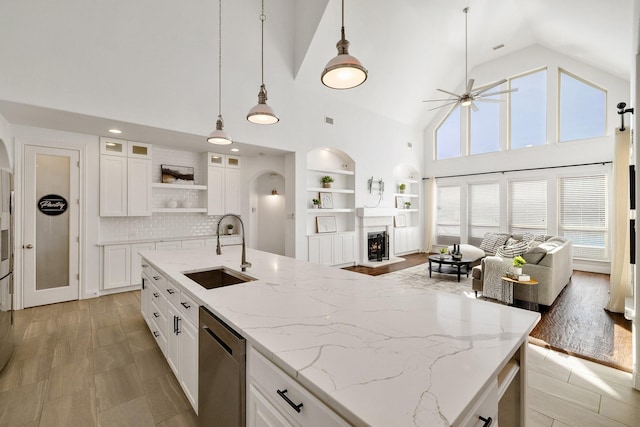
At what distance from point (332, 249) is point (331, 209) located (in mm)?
911

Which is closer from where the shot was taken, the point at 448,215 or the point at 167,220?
the point at 167,220

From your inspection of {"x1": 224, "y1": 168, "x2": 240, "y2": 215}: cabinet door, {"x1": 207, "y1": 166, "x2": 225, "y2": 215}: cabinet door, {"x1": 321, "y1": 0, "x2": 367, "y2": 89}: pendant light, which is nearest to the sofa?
{"x1": 321, "y1": 0, "x2": 367, "y2": 89}: pendant light

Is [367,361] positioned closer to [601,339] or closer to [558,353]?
[558,353]

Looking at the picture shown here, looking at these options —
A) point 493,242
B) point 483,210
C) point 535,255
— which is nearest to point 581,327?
point 535,255

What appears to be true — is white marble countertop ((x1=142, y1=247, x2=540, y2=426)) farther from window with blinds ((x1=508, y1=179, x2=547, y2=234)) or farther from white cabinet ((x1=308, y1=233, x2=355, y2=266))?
window with blinds ((x1=508, y1=179, x2=547, y2=234))

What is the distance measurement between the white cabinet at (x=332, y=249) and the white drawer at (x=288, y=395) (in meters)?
4.87

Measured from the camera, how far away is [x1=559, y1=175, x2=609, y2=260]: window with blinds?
6211 mm

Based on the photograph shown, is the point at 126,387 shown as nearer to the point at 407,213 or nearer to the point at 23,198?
the point at 23,198

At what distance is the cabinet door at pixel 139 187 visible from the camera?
481cm

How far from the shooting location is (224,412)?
1346 mm

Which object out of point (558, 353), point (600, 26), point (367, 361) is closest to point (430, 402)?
point (367, 361)

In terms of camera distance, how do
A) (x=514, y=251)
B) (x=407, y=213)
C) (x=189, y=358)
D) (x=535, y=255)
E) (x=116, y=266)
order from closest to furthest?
(x=189, y=358)
(x=535, y=255)
(x=514, y=251)
(x=116, y=266)
(x=407, y=213)

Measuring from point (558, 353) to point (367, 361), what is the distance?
2.92 meters

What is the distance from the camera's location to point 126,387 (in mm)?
2238
